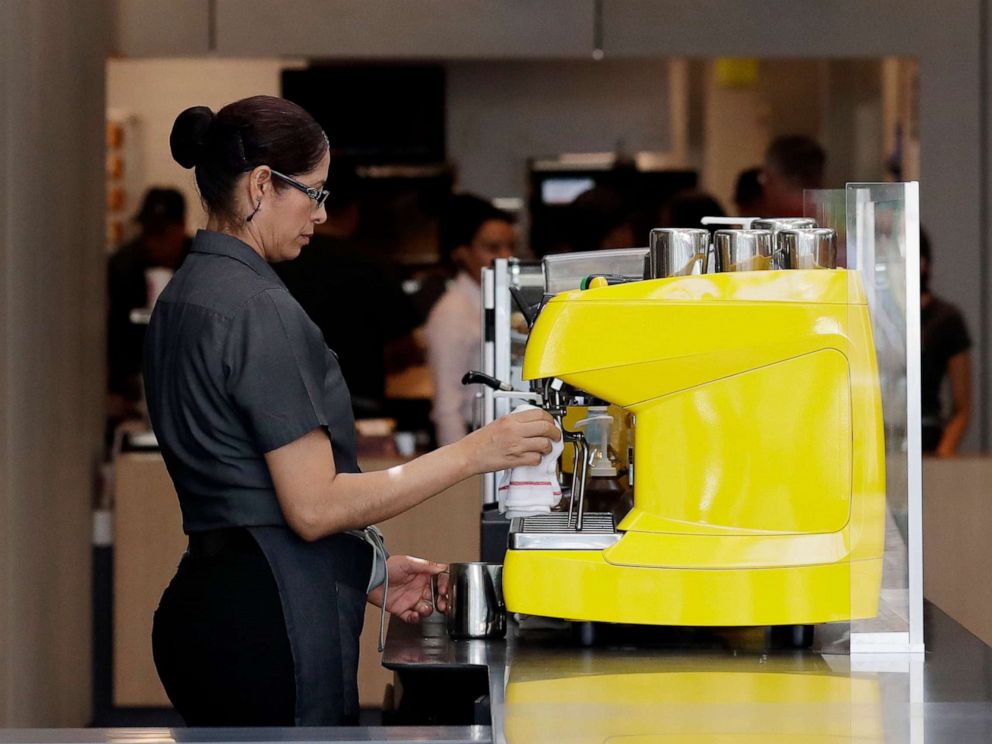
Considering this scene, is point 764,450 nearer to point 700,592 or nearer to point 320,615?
point 700,592

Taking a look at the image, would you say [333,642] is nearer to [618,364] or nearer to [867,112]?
[618,364]

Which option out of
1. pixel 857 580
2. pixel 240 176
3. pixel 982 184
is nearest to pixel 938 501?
pixel 982 184

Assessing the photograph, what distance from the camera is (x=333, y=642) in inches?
70.4

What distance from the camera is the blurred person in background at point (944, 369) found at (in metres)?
4.75

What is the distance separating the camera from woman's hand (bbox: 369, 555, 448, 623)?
2.00 metres

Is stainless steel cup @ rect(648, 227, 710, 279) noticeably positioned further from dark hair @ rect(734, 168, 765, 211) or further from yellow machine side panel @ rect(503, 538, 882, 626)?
dark hair @ rect(734, 168, 765, 211)

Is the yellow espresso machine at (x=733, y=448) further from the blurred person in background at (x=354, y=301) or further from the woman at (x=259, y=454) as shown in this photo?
the blurred person in background at (x=354, y=301)

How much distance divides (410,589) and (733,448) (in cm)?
54

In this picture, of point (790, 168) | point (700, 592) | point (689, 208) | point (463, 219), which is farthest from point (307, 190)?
point (790, 168)

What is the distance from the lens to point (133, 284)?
4.68 m

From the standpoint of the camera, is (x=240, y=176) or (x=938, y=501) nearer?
(x=240, y=176)

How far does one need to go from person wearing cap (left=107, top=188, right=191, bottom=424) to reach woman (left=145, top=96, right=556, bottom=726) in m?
2.92

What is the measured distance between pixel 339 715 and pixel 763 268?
775 millimetres

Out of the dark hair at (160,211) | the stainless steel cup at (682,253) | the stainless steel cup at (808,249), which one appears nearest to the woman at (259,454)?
the stainless steel cup at (682,253)
